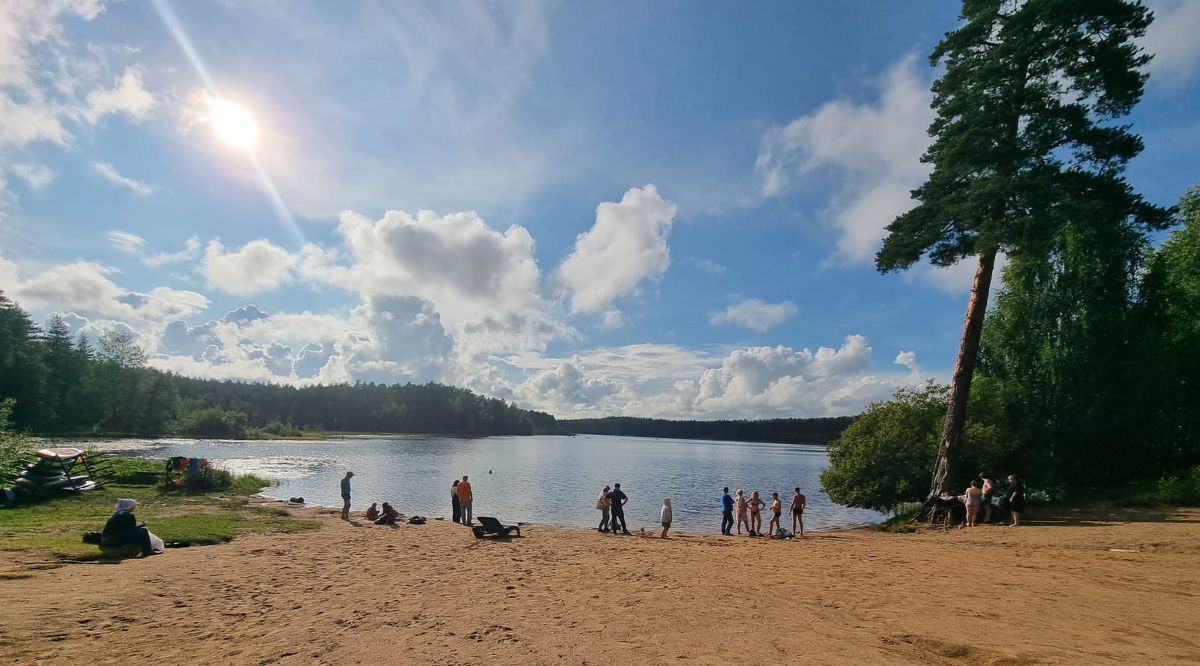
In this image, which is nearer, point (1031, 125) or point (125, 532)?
point (125, 532)

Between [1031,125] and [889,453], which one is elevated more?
[1031,125]

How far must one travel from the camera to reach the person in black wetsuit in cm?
1276

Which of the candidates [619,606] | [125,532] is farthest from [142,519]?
[619,606]

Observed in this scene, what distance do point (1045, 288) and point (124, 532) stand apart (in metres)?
35.9

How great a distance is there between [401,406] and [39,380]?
103 metres

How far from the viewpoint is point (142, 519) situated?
1920 centimetres

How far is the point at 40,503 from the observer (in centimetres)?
2055

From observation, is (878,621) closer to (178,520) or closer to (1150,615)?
(1150,615)

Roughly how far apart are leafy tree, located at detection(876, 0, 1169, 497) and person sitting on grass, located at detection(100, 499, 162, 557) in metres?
25.5

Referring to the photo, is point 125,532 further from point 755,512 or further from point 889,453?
point 889,453

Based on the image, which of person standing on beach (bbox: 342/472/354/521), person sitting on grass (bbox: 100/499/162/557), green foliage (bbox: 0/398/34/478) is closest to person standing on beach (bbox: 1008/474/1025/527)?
person standing on beach (bbox: 342/472/354/521)

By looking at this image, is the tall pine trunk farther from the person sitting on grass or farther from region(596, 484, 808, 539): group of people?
the person sitting on grass

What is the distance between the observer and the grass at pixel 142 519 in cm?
1290

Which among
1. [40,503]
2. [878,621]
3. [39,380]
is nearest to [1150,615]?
[878,621]
